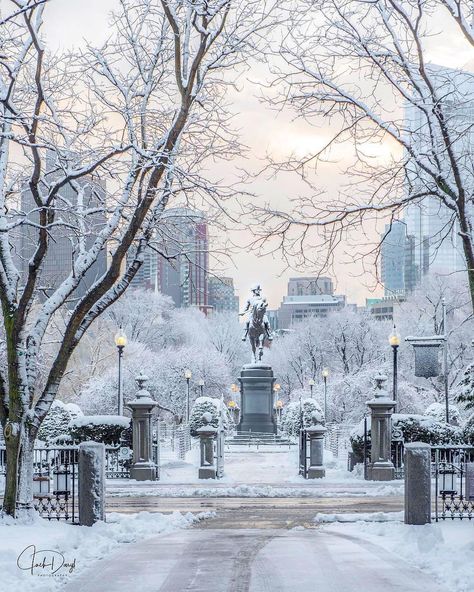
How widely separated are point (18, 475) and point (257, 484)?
40.0 ft

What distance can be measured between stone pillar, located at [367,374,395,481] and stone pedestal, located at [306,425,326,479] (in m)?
1.49

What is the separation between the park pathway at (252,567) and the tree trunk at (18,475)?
6.53ft

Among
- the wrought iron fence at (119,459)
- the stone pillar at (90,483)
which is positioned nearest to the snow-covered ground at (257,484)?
the wrought iron fence at (119,459)

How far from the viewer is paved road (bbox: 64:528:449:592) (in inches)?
403

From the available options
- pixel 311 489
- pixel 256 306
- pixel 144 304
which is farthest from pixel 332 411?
pixel 311 489

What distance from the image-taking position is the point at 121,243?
1499cm

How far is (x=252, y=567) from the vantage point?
449 inches

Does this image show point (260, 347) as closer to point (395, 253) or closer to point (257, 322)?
point (257, 322)

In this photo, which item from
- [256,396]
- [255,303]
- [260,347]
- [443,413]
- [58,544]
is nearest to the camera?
[58,544]

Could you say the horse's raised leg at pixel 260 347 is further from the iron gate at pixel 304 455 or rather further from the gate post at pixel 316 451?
the gate post at pixel 316 451

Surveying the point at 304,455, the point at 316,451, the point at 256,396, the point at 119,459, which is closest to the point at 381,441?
the point at 316,451

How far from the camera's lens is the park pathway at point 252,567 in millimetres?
10234

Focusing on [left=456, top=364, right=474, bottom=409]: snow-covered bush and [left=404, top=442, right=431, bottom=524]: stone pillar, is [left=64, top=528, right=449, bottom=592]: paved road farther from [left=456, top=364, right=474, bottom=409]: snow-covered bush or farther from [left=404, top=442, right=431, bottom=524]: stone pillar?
[left=456, top=364, right=474, bottom=409]: snow-covered bush

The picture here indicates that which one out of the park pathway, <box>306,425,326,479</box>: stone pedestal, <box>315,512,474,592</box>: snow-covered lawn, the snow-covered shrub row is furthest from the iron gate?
the park pathway
